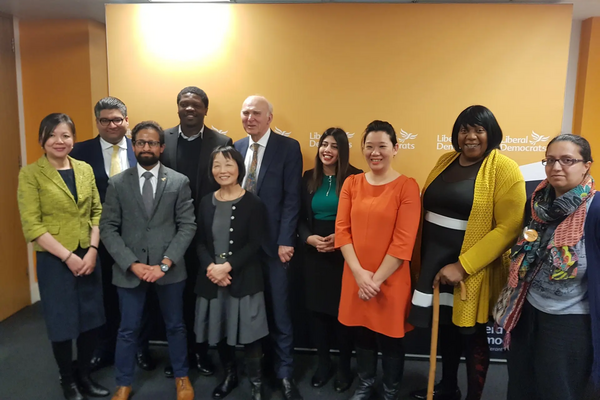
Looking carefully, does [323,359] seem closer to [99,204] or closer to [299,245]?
[299,245]

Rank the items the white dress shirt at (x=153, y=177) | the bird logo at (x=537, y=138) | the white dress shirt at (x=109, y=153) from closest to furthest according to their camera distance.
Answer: the white dress shirt at (x=153, y=177) < the white dress shirt at (x=109, y=153) < the bird logo at (x=537, y=138)

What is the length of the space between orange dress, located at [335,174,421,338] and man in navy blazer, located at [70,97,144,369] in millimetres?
1651

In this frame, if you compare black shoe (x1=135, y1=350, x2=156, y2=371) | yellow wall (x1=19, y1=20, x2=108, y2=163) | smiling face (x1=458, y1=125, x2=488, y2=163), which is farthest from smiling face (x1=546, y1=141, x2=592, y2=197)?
yellow wall (x1=19, y1=20, x2=108, y2=163)

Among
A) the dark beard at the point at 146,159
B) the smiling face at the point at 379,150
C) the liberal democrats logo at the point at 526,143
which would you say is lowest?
the dark beard at the point at 146,159

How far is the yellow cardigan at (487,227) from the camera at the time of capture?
1910mm

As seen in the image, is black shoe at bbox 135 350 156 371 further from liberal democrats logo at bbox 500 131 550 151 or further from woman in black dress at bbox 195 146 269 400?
liberal democrats logo at bbox 500 131 550 151

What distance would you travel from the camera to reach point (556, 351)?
5.50ft

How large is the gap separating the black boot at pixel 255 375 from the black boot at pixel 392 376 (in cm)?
82

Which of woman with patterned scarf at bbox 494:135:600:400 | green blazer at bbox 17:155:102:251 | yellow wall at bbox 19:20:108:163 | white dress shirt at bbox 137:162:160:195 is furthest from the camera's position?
yellow wall at bbox 19:20:108:163

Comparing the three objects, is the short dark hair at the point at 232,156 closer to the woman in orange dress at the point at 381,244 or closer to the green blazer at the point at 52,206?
the woman in orange dress at the point at 381,244

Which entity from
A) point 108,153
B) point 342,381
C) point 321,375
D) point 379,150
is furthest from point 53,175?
point 342,381

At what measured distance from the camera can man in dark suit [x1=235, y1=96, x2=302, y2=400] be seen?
246 cm

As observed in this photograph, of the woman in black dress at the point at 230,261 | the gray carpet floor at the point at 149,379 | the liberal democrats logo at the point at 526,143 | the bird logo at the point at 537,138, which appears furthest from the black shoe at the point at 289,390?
the bird logo at the point at 537,138

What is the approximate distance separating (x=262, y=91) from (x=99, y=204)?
4.93ft
